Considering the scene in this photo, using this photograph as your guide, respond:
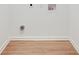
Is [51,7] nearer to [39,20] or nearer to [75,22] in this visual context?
[39,20]

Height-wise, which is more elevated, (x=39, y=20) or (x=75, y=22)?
(x=75, y=22)

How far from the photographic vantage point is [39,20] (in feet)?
10.9

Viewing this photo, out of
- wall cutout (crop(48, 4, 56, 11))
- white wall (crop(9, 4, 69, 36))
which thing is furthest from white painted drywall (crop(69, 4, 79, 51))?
wall cutout (crop(48, 4, 56, 11))

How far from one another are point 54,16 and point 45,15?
210 millimetres

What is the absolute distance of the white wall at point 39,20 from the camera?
3256mm

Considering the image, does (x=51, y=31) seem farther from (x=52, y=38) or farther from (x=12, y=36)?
(x=12, y=36)

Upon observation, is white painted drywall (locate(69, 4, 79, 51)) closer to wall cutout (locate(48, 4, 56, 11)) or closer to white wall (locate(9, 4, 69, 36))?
white wall (locate(9, 4, 69, 36))

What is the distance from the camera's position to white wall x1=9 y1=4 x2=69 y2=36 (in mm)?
3256

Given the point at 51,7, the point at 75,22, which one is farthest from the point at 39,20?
the point at 75,22

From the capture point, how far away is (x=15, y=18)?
328 centimetres

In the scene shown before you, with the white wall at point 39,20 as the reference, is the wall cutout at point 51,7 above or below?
above

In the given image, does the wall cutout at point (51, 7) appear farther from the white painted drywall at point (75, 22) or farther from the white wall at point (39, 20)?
the white painted drywall at point (75, 22)

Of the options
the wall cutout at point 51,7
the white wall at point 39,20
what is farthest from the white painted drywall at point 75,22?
the wall cutout at point 51,7
